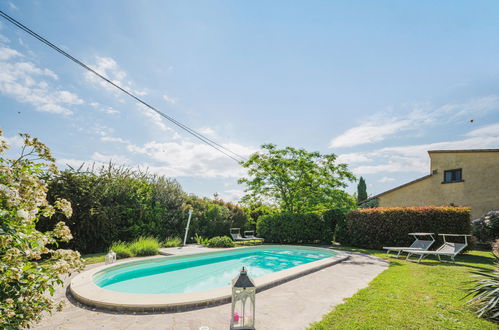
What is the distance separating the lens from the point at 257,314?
4.03m

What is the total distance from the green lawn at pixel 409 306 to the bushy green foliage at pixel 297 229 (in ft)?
25.7

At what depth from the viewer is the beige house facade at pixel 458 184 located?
16.3m

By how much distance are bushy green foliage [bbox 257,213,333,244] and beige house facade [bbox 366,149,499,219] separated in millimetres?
9774

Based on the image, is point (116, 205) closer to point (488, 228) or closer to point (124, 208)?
point (124, 208)

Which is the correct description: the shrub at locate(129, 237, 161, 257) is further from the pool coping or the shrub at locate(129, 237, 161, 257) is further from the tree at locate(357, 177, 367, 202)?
the tree at locate(357, 177, 367, 202)

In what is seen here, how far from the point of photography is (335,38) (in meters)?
8.88

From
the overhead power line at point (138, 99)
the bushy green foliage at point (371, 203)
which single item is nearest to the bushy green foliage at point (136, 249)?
the overhead power line at point (138, 99)

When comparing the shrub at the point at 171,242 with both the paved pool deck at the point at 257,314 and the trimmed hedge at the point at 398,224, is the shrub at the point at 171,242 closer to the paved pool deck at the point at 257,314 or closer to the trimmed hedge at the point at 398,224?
the paved pool deck at the point at 257,314

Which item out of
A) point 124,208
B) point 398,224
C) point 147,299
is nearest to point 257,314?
point 147,299

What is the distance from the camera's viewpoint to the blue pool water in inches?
271

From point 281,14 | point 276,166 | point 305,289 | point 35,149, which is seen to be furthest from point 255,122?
point 35,149

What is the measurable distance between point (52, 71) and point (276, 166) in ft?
39.5

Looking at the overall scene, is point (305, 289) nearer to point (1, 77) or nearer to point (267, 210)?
point (1, 77)

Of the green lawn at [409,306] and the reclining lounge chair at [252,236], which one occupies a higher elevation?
the green lawn at [409,306]
